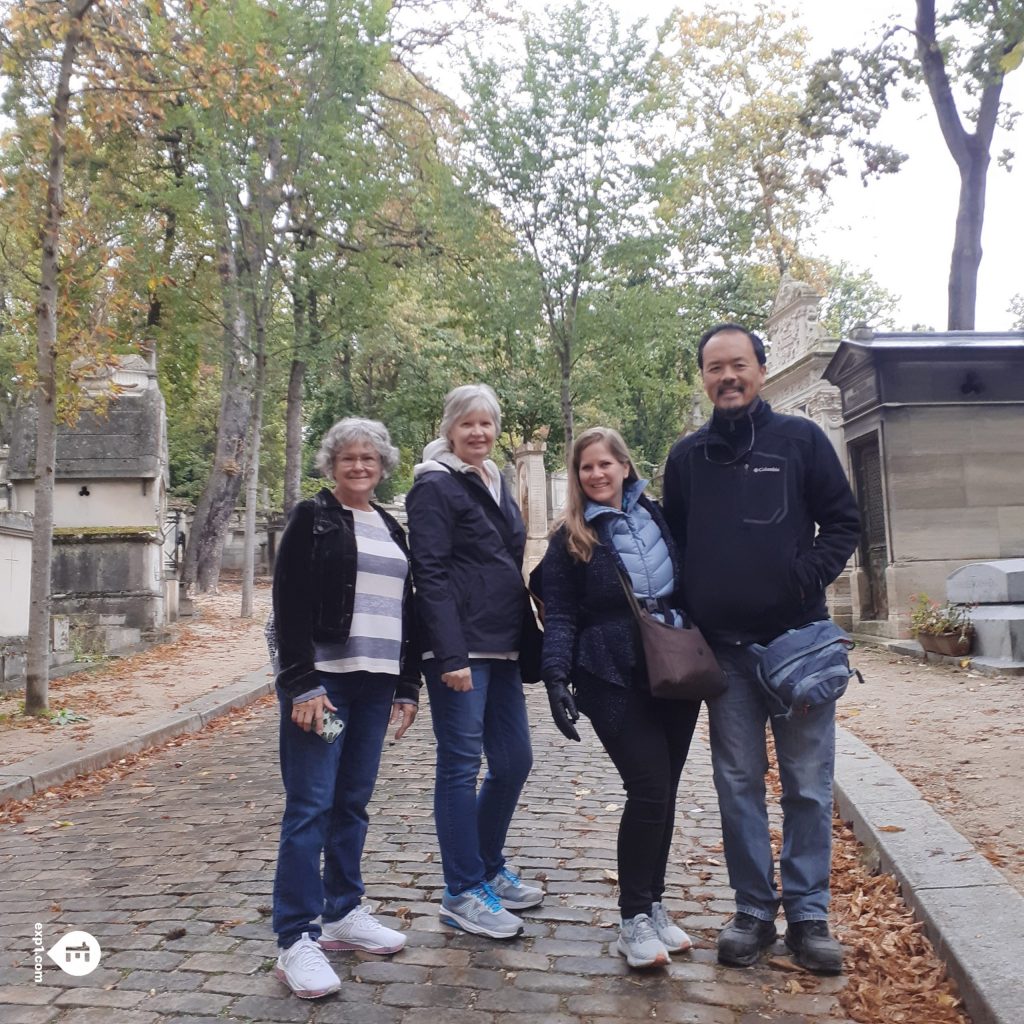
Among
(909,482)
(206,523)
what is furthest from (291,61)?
(909,482)

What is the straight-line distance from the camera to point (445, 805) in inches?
150

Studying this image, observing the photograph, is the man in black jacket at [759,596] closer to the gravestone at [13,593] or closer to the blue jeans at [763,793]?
the blue jeans at [763,793]

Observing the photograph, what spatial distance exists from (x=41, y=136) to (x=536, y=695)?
22.2ft

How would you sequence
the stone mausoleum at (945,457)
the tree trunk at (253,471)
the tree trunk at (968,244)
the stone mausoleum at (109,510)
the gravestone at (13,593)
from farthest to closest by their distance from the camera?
the tree trunk at (253,471) < the tree trunk at (968,244) < the stone mausoleum at (109,510) < the stone mausoleum at (945,457) < the gravestone at (13,593)

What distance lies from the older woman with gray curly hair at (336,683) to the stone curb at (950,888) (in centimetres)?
185

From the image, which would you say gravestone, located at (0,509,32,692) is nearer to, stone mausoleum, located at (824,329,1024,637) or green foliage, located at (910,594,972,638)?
green foliage, located at (910,594,972,638)

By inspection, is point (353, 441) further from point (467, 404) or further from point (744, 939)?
point (744, 939)

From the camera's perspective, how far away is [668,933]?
3.68 m

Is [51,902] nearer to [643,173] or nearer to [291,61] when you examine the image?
[291,61]

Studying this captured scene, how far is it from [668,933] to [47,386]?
752cm

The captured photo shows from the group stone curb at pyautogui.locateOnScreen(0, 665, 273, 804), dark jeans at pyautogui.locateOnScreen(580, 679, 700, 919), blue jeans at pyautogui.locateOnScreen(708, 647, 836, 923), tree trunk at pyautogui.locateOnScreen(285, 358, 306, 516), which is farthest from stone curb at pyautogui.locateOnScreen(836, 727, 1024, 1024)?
tree trunk at pyautogui.locateOnScreen(285, 358, 306, 516)

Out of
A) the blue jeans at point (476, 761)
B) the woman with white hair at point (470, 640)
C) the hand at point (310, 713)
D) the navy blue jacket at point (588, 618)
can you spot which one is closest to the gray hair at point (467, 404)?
the woman with white hair at point (470, 640)

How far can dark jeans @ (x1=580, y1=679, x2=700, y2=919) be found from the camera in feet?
11.5

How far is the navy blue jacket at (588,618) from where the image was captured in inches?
139
